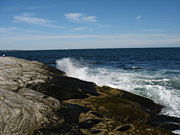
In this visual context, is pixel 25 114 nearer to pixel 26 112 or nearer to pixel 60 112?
pixel 26 112

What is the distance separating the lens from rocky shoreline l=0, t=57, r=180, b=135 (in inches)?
206

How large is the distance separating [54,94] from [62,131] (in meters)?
3.23

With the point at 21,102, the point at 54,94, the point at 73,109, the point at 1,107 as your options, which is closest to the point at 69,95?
the point at 54,94

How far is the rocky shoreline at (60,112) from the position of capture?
5242 millimetres

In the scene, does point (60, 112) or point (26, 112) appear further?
point (60, 112)

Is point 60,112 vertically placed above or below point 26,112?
below

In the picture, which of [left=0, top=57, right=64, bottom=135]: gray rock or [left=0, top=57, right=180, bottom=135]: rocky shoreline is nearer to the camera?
[left=0, top=57, right=64, bottom=135]: gray rock

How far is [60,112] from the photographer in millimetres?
5957

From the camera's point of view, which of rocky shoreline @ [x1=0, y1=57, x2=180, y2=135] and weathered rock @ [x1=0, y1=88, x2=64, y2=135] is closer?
weathered rock @ [x1=0, y1=88, x2=64, y2=135]

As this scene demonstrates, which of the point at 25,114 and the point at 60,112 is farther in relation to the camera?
the point at 60,112

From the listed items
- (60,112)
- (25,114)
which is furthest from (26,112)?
(60,112)

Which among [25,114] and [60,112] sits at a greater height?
[25,114]

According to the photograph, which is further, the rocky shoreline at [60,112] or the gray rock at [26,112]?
the rocky shoreline at [60,112]

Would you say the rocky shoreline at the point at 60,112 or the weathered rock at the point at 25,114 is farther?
the rocky shoreline at the point at 60,112
